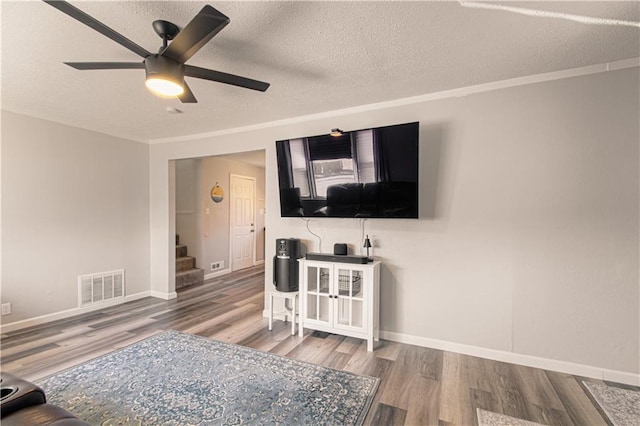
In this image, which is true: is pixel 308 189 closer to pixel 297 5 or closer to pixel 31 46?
pixel 297 5

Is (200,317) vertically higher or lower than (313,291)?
lower

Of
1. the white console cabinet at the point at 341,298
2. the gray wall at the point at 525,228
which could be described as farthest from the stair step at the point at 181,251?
the gray wall at the point at 525,228

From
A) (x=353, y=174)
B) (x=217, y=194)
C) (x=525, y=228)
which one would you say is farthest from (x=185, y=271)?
(x=525, y=228)

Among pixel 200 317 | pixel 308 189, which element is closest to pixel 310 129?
pixel 308 189

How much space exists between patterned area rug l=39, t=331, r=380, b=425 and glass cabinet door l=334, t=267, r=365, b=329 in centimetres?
61

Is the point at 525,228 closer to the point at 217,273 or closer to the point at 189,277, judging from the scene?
the point at 189,277

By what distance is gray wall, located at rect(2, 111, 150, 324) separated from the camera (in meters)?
3.25

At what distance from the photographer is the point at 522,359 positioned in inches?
100

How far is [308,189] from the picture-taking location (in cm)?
322

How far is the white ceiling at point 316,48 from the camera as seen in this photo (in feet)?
5.60

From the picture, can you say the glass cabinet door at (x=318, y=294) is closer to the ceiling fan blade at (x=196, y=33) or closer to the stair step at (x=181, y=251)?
the ceiling fan blade at (x=196, y=33)

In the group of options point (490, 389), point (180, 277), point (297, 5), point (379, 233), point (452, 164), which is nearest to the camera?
point (297, 5)

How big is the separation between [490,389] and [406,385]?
628 mm

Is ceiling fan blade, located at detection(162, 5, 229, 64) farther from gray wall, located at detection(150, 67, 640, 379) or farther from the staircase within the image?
the staircase
